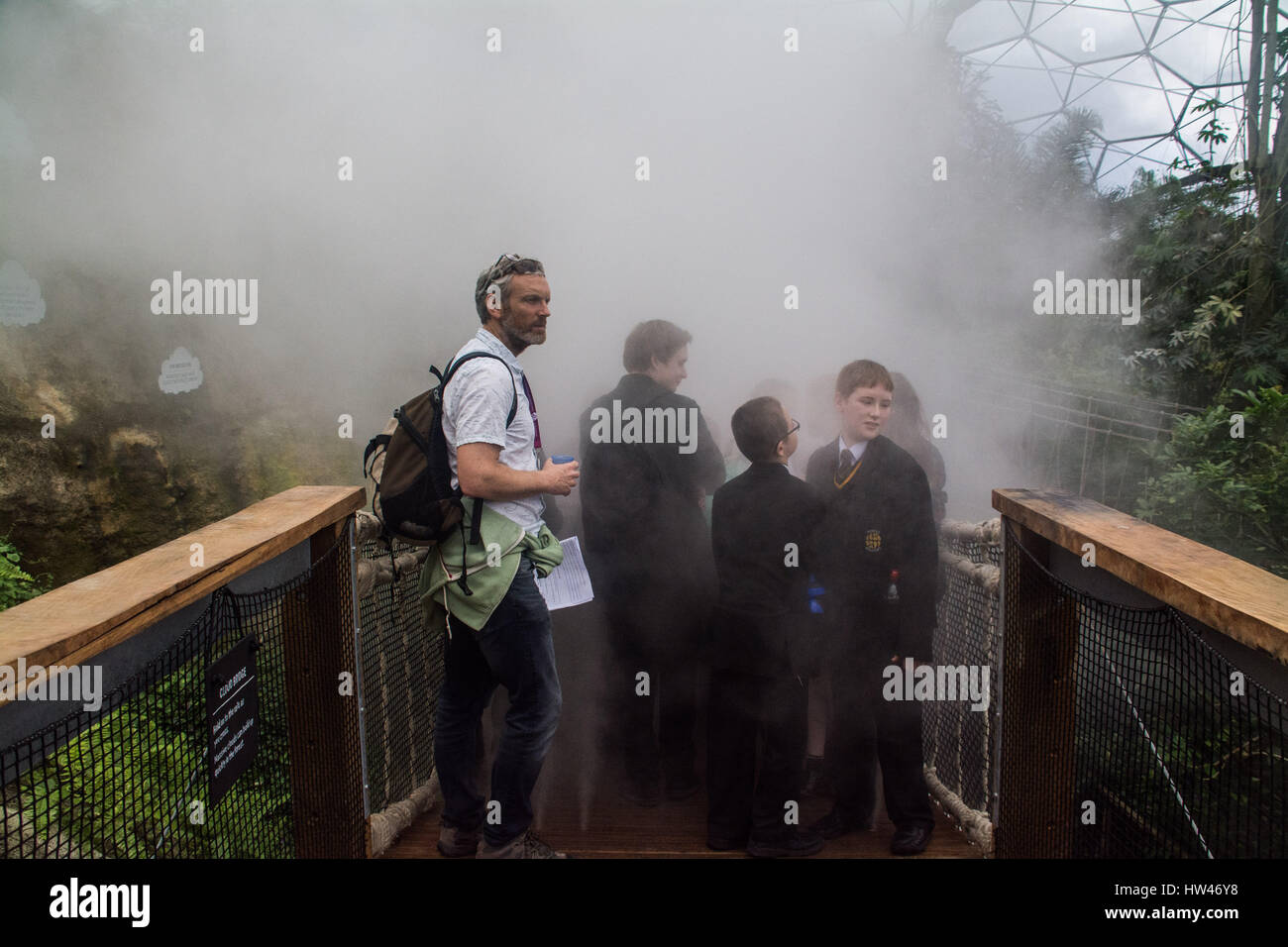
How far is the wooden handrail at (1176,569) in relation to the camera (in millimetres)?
1133

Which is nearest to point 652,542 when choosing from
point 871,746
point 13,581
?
point 871,746

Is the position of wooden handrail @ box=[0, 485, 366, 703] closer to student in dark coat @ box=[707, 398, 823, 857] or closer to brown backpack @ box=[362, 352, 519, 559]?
brown backpack @ box=[362, 352, 519, 559]

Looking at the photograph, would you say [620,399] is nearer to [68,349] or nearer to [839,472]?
[839,472]

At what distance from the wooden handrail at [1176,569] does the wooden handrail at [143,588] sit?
140 centimetres

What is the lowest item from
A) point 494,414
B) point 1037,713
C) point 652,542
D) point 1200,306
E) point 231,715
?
point 1037,713

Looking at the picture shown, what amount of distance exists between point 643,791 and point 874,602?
2.97 ft

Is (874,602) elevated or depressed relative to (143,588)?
depressed

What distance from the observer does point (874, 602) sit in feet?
7.72

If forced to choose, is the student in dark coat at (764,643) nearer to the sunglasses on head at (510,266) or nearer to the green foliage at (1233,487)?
the sunglasses on head at (510,266)

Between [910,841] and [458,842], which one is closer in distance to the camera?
[458,842]

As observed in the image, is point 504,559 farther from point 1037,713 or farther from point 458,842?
point 1037,713

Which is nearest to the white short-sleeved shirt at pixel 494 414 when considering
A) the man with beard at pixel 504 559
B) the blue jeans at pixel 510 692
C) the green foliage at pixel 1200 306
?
the man with beard at pixel 504 559

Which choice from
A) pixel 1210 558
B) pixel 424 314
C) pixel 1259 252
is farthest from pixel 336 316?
pixel 1259 252

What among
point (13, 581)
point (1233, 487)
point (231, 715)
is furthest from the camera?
point (13, 581)
